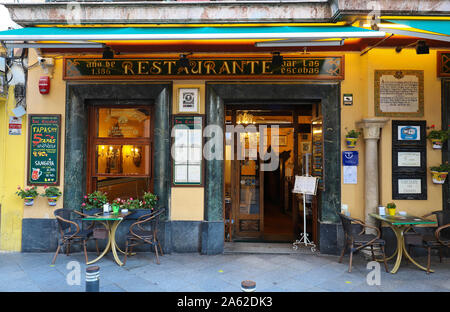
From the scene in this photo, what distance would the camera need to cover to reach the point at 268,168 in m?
7.02

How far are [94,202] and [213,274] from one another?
2.99 metres

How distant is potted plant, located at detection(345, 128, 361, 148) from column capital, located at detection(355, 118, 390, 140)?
0.55ft

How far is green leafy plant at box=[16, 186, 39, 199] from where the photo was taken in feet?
19.0

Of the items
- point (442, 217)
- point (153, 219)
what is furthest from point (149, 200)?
point (442, 217)

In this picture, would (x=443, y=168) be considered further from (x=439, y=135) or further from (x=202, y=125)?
(x=202, y=125)

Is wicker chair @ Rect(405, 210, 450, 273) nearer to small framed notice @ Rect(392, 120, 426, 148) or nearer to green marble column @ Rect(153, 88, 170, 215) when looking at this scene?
small framed notice @ Rect(392, 120, 426, 148)

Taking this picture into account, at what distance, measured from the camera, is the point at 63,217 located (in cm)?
560

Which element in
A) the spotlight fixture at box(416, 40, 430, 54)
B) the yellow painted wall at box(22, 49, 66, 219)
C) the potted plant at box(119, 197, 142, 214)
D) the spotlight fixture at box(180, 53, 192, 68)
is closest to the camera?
the spotlight fixture at box(416, 40, 430, 54)

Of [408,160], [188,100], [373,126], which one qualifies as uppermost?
[188,100]

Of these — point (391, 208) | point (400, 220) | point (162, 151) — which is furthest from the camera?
point (162, 151)

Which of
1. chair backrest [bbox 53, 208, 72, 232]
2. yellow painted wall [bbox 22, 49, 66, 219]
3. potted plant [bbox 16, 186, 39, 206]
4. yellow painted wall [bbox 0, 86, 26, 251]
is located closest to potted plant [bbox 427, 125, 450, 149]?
chair backrest [bbox 53, 208, 72, 232]

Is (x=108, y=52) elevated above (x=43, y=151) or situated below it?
above

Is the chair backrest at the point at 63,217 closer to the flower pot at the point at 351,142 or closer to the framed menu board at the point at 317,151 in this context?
the framed menu board at the point at 317,151

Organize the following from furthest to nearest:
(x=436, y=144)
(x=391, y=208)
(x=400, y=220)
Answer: (x=436, y=144)
(x=391, y=208)
(x=400, y=220)
